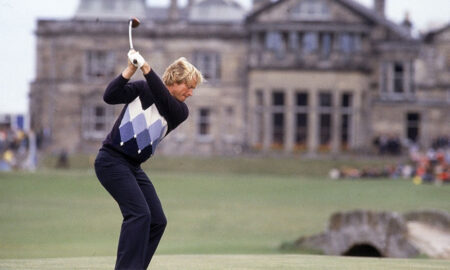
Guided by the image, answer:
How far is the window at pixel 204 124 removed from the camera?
73125 mm

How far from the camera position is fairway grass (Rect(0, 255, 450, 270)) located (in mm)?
12250

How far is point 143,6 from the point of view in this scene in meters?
79.9

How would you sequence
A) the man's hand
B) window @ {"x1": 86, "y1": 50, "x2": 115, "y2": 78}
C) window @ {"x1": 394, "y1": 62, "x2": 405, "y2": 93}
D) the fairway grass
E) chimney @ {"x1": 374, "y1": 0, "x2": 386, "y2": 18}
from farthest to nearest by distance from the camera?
chimney @ {"x1": 374, "y1": 0, "x2": 386, "y2": 18} → window @ {"x1": 86, "y1": 50, "x2": 115, "y2": 78} → window @ {"x1": 394, "y1": 62, "x2": 405, "y2": 93} → the fairway grass → the man's hand

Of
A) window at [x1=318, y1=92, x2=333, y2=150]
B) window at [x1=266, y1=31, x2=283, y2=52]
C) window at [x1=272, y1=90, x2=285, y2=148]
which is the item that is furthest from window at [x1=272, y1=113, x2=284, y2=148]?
window at [x1=266, y1=31, x2=283, y2=52]

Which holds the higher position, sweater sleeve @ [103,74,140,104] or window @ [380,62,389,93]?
sweater sleeve @ [103,74,140,104]

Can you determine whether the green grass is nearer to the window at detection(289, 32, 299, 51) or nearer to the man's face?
the man's face

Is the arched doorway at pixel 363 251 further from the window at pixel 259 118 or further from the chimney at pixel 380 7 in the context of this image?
the chimney at pixel 380 7

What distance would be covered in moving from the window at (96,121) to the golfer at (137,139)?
63019mm

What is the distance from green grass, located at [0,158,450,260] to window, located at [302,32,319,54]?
637 inches

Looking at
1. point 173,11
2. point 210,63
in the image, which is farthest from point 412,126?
point 173,11

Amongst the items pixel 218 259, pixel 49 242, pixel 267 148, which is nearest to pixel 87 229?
pixel 49 242

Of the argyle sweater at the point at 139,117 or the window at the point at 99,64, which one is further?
the window at the point at 99,64

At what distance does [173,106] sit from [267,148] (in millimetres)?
57999

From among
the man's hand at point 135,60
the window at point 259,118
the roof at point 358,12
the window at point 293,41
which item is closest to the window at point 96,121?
the window at point 259,118
